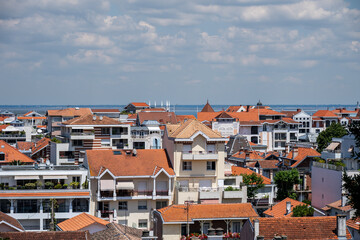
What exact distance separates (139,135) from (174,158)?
3889 centimetres

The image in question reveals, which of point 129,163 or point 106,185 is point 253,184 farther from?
point 106,185

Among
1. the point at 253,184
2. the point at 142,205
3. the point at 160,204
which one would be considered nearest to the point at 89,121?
the point at 253,184

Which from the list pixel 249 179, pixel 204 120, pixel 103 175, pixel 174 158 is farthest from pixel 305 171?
pixel 204 120

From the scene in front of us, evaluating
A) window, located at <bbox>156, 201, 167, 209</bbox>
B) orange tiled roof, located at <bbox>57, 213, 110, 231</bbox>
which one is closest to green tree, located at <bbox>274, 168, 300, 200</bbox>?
window, located at <bbox>156, 201, 167, 209</bbox>

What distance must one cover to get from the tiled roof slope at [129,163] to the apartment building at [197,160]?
94cm

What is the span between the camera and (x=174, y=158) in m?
49.0

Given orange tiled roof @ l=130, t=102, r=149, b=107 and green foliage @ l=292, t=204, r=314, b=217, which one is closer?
green foliage @ l=292, t=204, r=314, b=217

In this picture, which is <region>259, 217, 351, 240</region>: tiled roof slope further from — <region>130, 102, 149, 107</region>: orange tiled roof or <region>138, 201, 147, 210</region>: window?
<region>130, 102, 149, 107</region>: orange tiled roof

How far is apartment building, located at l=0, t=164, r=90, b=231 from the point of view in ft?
149

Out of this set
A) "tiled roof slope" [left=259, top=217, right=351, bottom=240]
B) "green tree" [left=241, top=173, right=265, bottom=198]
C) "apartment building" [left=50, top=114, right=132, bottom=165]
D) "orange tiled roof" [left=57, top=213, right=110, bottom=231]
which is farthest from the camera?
"apartment building" [left=50, top=114, right=132, bottom=165]

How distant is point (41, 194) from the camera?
151ft

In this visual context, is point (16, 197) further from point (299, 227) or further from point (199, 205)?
point (299, 227)

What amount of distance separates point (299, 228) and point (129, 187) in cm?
1549

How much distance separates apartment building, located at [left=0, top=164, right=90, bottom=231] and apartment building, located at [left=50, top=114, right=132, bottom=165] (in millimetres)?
16288
